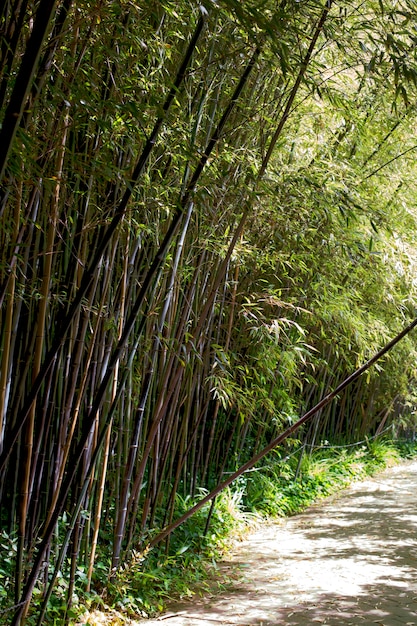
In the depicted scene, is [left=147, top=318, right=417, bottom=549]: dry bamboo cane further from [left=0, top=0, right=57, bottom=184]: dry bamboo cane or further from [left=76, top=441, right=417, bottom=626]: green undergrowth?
[left=0, top=0, right=57, bottom=184]: dry bamboo cane

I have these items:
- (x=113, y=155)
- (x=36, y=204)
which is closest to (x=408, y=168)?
(x=113, y=155)

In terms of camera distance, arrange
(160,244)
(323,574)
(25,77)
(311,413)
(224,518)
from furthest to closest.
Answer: (224,518)
(323,574)
(160,244)
(311,413)
(25,77)

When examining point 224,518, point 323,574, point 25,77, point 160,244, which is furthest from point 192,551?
point 25,77

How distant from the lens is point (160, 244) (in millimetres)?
3646

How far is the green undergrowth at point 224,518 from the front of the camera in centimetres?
331

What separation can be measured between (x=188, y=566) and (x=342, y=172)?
2308mm

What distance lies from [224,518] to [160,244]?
1949 mm

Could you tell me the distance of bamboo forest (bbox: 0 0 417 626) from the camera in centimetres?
227

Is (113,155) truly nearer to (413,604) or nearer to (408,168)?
(413,604)

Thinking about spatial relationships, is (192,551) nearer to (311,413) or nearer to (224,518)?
(224,518)

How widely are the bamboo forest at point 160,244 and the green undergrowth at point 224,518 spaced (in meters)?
0.03

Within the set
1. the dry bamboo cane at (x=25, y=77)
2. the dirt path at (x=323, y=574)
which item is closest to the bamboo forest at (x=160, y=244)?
the dry bamboo cane at (x=25, y=77)

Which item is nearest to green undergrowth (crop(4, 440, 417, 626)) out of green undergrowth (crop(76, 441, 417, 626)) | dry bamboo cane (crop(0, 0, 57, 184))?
green undergrowth (crop(76, 441, 417, 626))

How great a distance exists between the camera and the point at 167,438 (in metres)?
3.84
